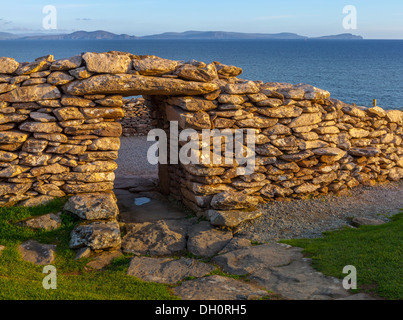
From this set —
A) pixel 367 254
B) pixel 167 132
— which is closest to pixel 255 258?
pixel 367 254

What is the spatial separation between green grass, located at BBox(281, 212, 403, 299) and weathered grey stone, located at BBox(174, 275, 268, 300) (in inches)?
56.7

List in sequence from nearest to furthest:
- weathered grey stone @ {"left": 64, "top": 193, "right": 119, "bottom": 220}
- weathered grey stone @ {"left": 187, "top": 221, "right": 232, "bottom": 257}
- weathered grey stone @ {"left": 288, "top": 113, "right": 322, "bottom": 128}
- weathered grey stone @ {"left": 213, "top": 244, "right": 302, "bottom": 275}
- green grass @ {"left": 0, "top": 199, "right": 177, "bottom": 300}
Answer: green grass @ {"left": 0, "top": 199, "right": 177, "bottom": 300}
weathered grey stone @ {"left": 213, "top": 244, "right": 302, "bottom": 275}
weathered grey stone @ {"left": 187, "top": 221, "right": 232, "bottom": 257}
weathered grey stone @ {"left": 64, "top": 193, "right": 119, "bottom": 220}
weathered grey stone @ {"left": 288, "top": 113, "right": 322, "bottom": 128}

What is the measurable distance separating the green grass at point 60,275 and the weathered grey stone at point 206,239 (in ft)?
5.01

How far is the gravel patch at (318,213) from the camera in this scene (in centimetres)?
1012

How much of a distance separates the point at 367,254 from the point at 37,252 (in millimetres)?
6296

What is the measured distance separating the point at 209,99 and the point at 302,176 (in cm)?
352

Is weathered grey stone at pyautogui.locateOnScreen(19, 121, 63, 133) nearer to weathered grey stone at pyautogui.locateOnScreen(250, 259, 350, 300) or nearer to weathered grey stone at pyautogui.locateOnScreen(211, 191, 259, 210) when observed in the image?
weathered grey stone at pyautogui.locateOnScreen(211, 191, 259, 210)

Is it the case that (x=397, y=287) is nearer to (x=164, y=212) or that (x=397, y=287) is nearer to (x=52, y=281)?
(x=52, y=281)

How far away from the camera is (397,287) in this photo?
258 inches

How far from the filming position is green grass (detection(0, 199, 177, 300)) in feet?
21.3

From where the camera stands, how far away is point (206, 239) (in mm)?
9578

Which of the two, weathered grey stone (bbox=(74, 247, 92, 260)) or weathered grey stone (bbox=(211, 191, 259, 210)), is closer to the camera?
weathered grey stone (bbox=(74, 247, 92, 260))

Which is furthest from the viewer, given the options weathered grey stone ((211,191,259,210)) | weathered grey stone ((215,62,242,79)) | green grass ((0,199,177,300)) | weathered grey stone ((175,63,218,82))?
weathered grey stone ((215,62,242,79))

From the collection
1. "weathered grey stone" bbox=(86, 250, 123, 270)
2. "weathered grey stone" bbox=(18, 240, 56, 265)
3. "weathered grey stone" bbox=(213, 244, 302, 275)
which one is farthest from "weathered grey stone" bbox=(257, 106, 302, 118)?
"weathered grey stone" bbox=(18, 240, 56, 265)
